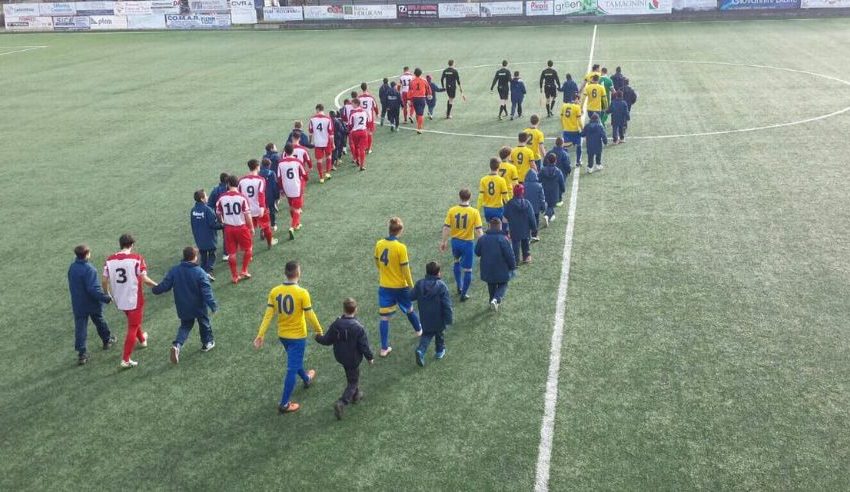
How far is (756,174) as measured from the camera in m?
17.9

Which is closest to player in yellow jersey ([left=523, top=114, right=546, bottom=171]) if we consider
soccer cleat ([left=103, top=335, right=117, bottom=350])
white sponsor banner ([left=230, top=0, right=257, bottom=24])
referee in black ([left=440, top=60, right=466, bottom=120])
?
referee in black ([left=440, top=60, right=466, bottom=120])

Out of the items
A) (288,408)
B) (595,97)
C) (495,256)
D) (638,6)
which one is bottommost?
(288,408)

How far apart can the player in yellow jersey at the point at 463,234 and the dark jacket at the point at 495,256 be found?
0.59m

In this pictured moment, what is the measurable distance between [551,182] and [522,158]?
0.77 m

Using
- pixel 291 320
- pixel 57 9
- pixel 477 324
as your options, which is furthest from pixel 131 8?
pixel 291 320

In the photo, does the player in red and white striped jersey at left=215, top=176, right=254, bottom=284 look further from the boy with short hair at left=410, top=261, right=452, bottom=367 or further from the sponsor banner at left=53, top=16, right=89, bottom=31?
the sponsor banner at left=53, top=16, right=89, bottom=31

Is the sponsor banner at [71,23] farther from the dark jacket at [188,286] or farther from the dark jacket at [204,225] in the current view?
the dark jacket at [188,286]

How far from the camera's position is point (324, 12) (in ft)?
167

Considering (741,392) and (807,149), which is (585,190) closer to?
(807,149)

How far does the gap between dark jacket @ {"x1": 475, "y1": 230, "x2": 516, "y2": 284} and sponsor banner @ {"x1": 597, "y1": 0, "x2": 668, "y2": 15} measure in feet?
135

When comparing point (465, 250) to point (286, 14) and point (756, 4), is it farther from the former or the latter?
point (286, 14)

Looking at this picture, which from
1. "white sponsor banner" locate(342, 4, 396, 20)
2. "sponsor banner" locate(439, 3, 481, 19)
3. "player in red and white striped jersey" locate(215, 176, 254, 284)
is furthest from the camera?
"white sponsor banner" locate(342, 4, 396, 20)

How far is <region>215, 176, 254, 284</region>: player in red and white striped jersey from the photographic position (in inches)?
512

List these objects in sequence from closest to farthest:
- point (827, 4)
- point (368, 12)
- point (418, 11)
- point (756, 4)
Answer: point (827, 4) < point (756, 4) < point (418, 11) < point (368, 12)
